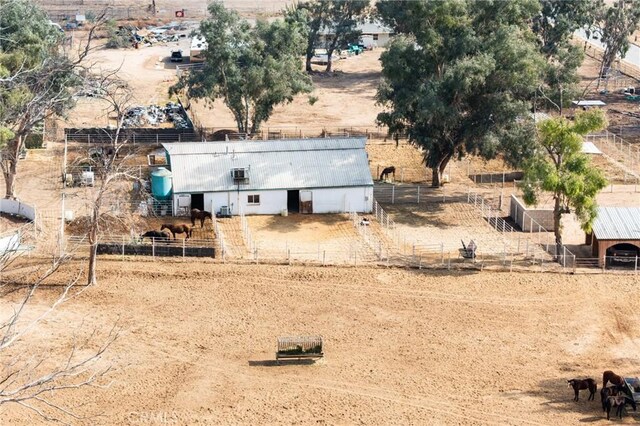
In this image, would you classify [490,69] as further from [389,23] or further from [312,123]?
[389,23]

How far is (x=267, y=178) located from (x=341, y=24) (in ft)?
147

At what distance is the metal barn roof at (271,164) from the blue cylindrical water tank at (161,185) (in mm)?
656

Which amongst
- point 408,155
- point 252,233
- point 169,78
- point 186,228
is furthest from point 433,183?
point 169,78

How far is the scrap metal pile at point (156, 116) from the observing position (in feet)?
260

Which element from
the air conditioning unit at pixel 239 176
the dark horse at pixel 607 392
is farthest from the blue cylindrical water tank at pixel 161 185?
the dark horse at pixel 607 392

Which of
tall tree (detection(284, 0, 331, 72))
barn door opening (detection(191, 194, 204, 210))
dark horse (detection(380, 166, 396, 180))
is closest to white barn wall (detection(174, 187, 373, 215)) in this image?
barn door opening (detection(191, 194, 204, 210))

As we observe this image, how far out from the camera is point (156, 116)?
267 ft

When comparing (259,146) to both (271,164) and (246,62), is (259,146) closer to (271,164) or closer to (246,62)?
(271,164)

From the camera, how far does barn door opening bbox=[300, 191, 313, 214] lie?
6122 cm

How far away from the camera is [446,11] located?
61.7 metres

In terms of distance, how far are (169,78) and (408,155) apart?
3200cm

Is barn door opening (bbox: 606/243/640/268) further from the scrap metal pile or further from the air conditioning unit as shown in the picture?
the scrap metal pile

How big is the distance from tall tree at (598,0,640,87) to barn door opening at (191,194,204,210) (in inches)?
1905

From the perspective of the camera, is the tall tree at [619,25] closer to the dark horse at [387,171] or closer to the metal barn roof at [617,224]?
the dark horse at [387,171]
